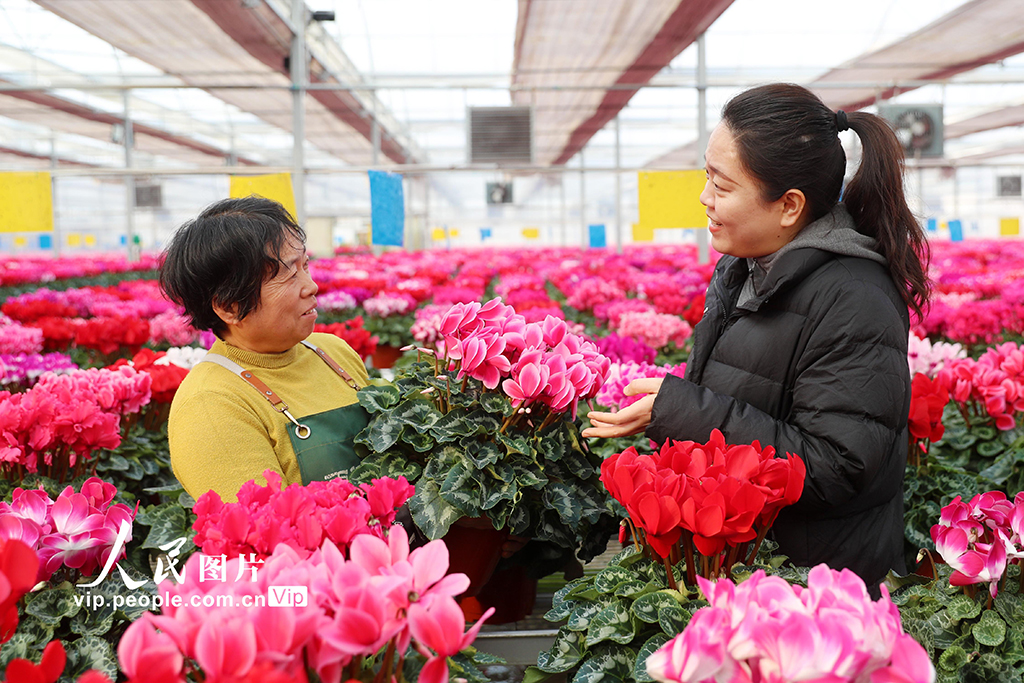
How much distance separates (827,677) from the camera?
65 centimetres

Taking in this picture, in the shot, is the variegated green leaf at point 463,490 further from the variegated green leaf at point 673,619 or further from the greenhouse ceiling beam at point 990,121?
the greenhouse ceiling beam at point 990,121

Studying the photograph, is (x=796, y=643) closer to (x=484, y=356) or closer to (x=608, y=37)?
(x=484, y=356)

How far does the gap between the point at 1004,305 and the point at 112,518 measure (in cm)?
440

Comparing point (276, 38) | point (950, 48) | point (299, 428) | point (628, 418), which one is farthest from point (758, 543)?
point (950, 48)

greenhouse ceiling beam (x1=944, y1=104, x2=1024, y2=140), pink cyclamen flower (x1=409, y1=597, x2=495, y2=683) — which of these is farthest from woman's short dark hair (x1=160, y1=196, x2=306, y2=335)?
greenhouse ceiling beam (x1=944, y1=104, x2=1024, y2=140)

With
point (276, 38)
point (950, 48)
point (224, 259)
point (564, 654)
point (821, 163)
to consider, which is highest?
point (950, 48)

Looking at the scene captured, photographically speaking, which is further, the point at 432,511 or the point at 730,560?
the point at 432,511

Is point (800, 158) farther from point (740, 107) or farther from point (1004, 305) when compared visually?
point (1004, 305)

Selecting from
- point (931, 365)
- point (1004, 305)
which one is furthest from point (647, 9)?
point (931, 365)

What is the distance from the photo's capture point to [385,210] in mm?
4828

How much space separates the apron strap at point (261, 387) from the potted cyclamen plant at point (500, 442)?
127 millimetres

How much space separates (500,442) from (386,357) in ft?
11.5

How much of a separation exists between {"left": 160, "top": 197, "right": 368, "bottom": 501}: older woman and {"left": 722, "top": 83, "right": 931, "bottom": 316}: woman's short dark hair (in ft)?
3.18

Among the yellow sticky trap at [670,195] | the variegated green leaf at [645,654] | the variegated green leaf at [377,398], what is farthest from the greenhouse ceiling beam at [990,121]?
the variegated green leaf at [645,654]
